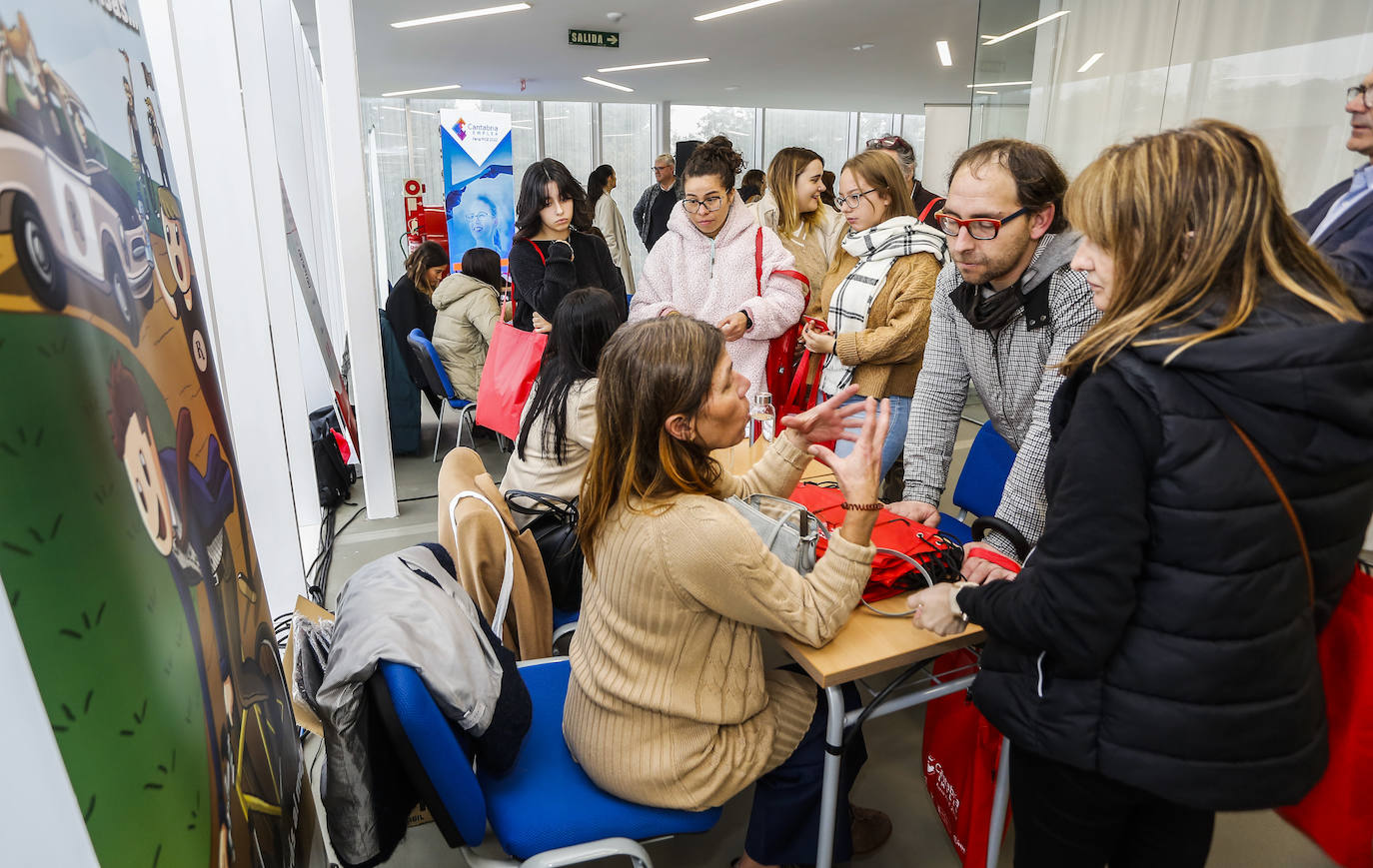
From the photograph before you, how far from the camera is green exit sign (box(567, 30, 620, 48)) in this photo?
7.42 meters

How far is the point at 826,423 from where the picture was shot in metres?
1.80

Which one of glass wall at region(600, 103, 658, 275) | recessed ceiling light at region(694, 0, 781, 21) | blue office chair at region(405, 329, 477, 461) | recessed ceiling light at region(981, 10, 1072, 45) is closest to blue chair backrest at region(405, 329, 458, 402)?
blue office chair at region(405, 329, 477, 461)

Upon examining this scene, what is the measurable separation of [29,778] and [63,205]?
1.68 ft

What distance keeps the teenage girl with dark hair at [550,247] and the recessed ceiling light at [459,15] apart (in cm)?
360

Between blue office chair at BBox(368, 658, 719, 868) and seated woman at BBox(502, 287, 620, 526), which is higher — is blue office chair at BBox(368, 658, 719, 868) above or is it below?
below

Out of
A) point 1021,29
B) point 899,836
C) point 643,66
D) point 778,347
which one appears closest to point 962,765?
point 899,836

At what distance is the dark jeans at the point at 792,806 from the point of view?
1592 mm

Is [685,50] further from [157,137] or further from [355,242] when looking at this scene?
[157,137]

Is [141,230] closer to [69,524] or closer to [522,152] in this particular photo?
[69,524]

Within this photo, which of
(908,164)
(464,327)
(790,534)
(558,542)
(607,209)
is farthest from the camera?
(607,209)

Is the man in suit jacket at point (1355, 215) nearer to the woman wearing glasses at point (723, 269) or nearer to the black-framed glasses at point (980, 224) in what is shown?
the black-framed glasses at point (980, 224)

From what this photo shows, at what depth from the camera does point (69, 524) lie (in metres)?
0.66

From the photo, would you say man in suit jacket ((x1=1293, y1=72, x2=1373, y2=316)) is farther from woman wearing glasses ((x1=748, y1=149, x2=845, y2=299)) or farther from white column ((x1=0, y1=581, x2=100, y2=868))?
white column ((x1=0, y1=581, x2=100, y2=868))

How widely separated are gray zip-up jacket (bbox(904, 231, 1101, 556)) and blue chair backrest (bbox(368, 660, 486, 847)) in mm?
1113
